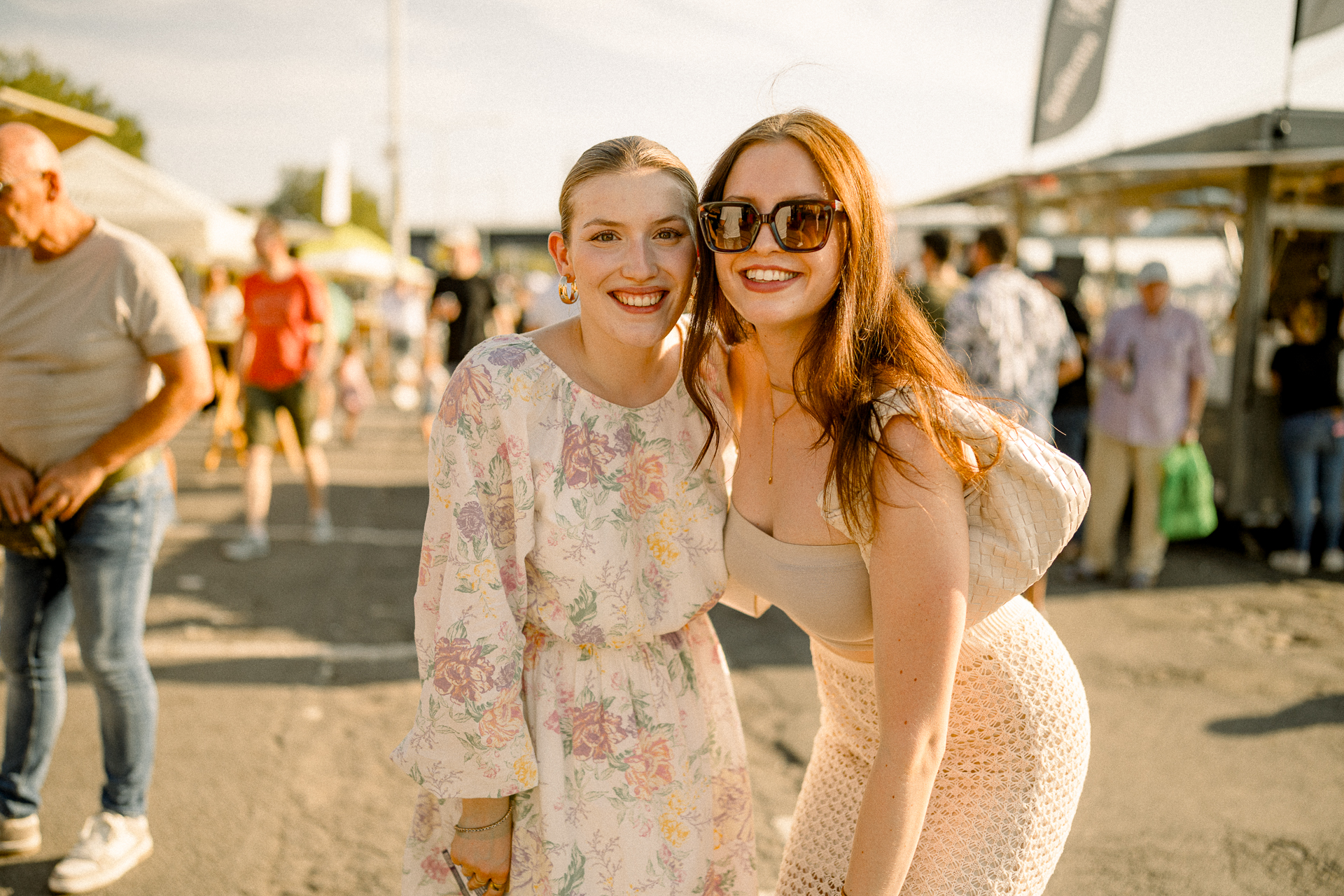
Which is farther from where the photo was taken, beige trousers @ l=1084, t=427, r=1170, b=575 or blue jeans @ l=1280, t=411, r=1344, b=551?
blue jeans @ l=1280, t=411, r=1344, b=551

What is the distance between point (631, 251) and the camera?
1668 mm

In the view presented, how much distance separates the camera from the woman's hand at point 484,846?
165 cm

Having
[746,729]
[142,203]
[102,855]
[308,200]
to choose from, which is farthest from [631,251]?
[308,200]

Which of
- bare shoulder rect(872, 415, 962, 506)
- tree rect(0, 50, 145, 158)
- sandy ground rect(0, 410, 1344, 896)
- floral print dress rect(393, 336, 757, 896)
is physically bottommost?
sandy ground rect(0, 410, 1344, 896)

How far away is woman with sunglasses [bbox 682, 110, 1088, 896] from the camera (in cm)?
151

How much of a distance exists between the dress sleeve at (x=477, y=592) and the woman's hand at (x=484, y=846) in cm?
5

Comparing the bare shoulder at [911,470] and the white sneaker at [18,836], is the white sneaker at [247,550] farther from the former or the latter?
the bare shoulder at [911,470]

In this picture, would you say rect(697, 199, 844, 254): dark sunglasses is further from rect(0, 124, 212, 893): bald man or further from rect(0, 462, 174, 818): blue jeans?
rect(0, 462, 174, 818): blue jeans

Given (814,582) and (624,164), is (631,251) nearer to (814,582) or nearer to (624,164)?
(624,164)

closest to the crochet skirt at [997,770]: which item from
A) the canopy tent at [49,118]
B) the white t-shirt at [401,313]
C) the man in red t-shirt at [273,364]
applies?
the canopy tent at [49,118]

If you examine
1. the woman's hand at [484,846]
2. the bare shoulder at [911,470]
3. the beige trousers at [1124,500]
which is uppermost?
the bare shoulder at [911,470]

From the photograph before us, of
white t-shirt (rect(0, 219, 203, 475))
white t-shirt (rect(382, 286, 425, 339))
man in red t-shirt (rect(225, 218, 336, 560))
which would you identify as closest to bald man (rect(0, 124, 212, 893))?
white t-shirt (rect(0, 219, 203, 475))

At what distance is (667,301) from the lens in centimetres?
173

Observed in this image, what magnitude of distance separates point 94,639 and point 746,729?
8.05 ft
